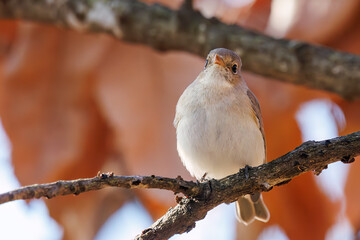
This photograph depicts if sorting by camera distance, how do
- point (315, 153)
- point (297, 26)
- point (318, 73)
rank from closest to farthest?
point (315, 153) < point (318, 73) < point (297, 26)

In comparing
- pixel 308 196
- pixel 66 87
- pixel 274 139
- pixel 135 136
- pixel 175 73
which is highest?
pixel 66 87

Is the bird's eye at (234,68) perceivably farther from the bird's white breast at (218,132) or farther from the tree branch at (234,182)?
the tree branch at (234,182)

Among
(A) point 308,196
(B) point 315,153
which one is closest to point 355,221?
(A) point 308,196

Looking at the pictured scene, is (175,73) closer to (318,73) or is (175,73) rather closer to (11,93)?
(318,73)

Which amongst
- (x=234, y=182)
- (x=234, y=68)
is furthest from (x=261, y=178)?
(x=234, y=68)

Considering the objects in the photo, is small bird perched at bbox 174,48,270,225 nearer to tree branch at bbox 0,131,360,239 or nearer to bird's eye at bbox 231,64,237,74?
bird's eye at bbox 231,64,237,74

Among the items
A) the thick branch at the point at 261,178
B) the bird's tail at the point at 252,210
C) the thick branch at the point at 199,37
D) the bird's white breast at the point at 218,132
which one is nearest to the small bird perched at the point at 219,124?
the bird's white breast at the point at 218,132
